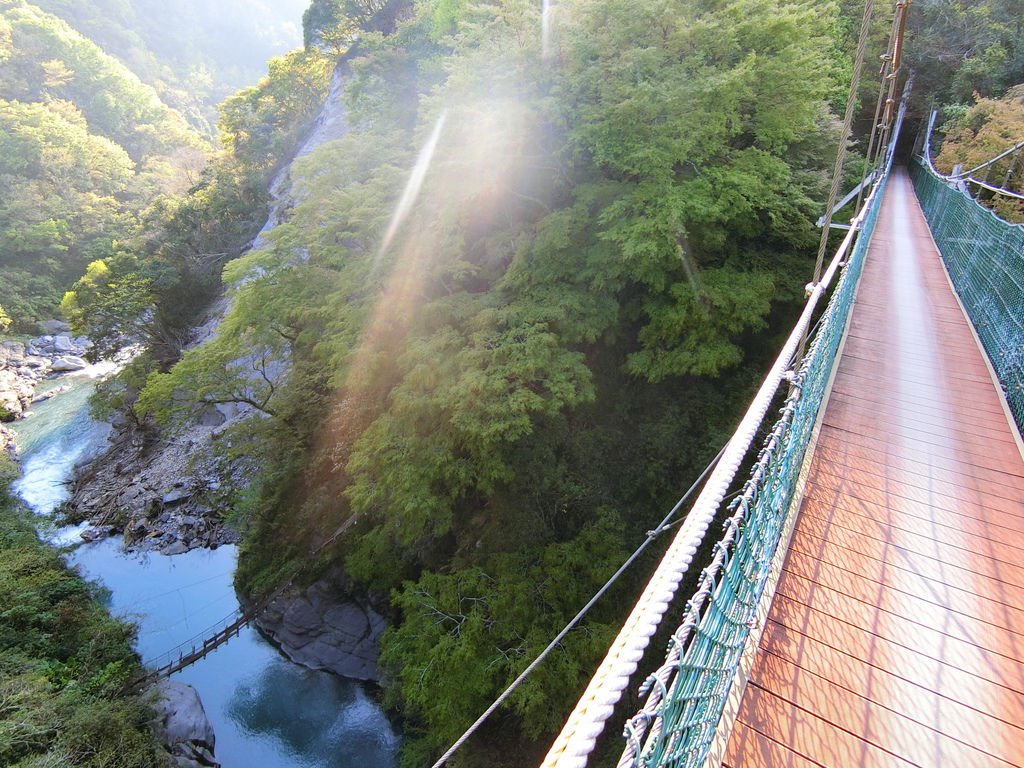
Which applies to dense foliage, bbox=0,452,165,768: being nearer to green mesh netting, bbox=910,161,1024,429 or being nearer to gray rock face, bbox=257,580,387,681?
gray rock face, bbox=257,580,387,681

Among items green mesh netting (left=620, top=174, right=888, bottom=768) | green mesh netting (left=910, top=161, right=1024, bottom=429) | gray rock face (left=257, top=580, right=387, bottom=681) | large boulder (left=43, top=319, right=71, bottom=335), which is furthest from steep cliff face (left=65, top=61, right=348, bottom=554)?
large boulder (left=43, top=319, right=71, bottom=335)

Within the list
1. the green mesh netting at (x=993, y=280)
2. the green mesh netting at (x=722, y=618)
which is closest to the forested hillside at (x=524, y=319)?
the green mesh netting at (x=993, y=280)

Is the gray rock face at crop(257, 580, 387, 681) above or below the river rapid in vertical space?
above

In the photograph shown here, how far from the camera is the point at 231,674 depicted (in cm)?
907

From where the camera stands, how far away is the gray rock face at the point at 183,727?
7.04 meters

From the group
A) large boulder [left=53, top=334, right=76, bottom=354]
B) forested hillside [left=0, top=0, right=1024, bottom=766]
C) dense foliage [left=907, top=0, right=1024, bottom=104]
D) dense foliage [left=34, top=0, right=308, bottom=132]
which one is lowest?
large boulder [left=53, top=334, right=76, bottom=354]

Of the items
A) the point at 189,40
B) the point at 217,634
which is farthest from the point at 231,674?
the point at 189,40

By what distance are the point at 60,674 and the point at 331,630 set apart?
376cm

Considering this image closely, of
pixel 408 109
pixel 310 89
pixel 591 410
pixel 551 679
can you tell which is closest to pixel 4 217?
pixel 310 89

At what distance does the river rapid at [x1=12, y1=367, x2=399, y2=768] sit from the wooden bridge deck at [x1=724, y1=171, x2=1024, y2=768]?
815 centimetres

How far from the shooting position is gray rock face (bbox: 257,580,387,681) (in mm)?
8570

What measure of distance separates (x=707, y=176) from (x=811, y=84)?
1911 mm

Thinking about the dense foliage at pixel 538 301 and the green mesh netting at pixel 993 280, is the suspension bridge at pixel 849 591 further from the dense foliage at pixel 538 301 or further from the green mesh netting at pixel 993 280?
the dense foliage at pixel 538 301

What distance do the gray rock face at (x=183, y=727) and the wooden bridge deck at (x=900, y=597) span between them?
853 cm
